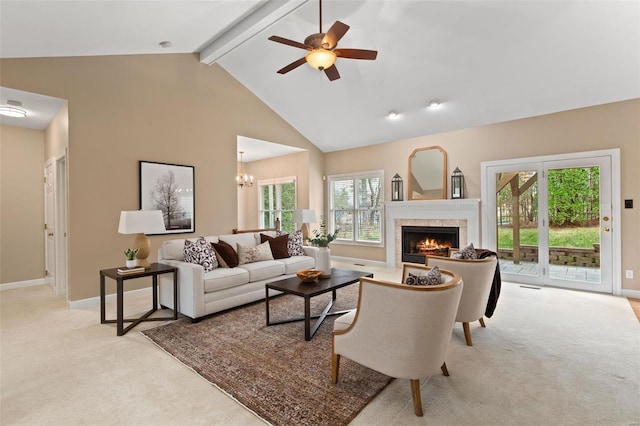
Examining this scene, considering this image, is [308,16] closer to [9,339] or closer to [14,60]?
[14,60]

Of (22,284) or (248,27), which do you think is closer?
(248,27)

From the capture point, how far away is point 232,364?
262 cm

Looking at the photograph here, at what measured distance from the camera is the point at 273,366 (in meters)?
2.58

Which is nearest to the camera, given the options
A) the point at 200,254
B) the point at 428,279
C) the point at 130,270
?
the point at 428,279

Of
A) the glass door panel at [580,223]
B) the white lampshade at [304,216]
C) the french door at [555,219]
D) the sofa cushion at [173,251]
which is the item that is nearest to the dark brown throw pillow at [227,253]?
the sofa cushion at [173,251]

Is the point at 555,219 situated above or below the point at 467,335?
above

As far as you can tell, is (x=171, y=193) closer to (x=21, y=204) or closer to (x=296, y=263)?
(x=296, y=263)

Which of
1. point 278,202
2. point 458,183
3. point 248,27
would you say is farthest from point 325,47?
point 278,202

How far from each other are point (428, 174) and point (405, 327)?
496 centimetres

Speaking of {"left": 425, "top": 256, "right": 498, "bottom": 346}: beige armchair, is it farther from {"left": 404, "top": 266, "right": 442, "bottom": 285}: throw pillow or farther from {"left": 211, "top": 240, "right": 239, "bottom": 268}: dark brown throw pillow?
{"left": 211, "top": 240, "right": 239, "bottom": 268}: dark brown throw pillow

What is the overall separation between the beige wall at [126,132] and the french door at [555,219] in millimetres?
4846

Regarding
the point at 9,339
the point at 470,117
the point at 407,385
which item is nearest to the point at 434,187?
the point at 470,117

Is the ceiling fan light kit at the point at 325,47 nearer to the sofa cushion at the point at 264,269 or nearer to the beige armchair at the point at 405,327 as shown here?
the beige armchair at the point at 405,327

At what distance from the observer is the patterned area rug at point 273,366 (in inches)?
80.5
